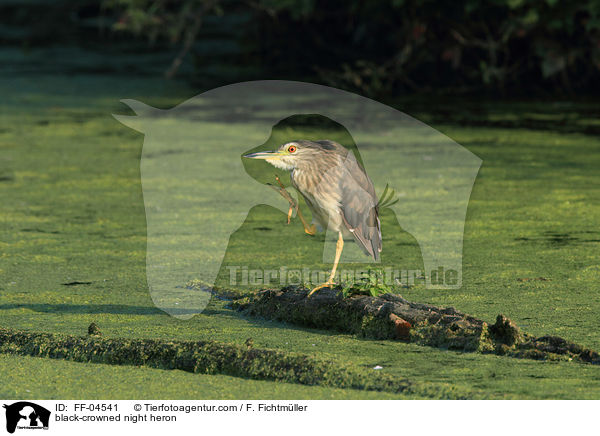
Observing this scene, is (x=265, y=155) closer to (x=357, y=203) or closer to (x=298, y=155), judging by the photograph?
(x=298, y=155)

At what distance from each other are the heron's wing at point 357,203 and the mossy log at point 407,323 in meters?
0.20

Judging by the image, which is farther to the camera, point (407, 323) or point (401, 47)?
point (401, 47)

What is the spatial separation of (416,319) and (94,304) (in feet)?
3.95

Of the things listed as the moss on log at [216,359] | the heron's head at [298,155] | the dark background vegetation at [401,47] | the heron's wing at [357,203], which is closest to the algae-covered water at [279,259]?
the moss on log at [216,359]

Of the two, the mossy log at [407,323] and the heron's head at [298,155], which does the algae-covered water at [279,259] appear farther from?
the heron's head at [298,155]


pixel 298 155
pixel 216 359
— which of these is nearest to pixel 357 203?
pixel 298 155

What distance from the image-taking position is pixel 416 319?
10.1 ft

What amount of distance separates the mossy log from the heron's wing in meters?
0.20

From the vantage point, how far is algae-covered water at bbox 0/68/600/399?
2777 millimetres

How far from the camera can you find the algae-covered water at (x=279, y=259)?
2.78 m

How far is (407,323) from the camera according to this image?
309cm

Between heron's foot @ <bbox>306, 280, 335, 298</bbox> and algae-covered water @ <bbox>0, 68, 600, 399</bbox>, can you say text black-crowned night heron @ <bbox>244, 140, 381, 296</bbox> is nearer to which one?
heron's foot @ <bbox>306, 280, 335, 298</bbox>

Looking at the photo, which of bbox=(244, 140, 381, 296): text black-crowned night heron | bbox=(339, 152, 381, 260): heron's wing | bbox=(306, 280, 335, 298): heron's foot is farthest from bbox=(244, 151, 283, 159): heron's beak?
bbox=(306, 280, 335, 298): heron's foot

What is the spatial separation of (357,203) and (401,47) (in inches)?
266
